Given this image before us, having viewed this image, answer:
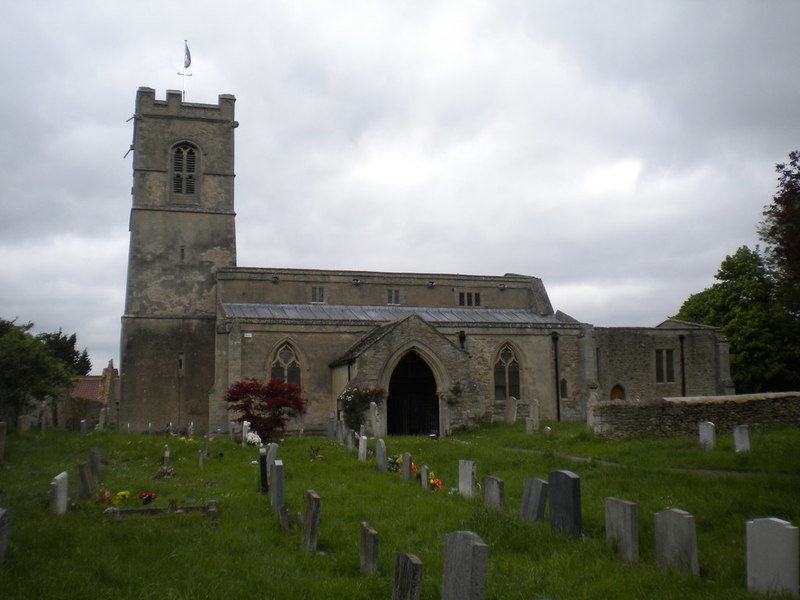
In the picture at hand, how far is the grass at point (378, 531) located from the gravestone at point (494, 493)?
0.20m

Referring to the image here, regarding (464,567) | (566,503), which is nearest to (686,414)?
(566,503)

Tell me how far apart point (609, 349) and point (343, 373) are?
1266 cm

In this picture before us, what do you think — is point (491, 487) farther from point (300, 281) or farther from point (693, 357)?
point (693, 357)

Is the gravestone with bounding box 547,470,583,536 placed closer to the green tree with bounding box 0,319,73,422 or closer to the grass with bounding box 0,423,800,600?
the grass with bounding box 0,423,800,600

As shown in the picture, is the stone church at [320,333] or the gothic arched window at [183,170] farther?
the gothic arched window at [183,170]

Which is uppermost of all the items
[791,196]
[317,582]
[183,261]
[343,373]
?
[183,261]

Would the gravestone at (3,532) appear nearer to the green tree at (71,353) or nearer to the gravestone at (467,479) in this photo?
the gravestone at (467,479)

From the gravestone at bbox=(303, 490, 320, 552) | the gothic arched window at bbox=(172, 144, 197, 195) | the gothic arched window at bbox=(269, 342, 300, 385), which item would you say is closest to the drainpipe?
the gothic arched window at bbox=(269, 342, 300, 385)

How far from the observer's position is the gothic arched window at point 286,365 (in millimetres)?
29125

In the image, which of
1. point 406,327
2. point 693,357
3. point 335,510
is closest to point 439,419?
point 406,327

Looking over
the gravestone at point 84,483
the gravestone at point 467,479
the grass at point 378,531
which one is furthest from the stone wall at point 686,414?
the gravestone at point 84,483

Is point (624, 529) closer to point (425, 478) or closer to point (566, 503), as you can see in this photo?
point (566, 503)

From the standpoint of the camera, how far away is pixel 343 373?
28.1 meters

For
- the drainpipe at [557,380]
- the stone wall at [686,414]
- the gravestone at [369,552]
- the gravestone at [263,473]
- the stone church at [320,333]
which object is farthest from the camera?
the drainpipe at [557,380]
